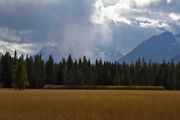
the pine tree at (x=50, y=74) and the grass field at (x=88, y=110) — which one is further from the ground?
the pine tree at (x=50, y=74)

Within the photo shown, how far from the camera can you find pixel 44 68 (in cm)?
17675

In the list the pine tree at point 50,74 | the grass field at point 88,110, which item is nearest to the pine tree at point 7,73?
the pine tree at point 50,74

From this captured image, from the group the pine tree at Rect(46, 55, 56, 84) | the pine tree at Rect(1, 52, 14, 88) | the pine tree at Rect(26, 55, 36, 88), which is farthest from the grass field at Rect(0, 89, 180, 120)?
the pine tree at Rect(46, 55, 56, 84)

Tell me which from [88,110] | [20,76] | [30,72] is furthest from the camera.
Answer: [30,72]

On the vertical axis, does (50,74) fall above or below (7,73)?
above

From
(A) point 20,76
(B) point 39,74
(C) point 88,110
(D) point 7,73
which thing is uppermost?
(B) point 39,74

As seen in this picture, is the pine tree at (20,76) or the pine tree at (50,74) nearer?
the pine tree at (20,76)

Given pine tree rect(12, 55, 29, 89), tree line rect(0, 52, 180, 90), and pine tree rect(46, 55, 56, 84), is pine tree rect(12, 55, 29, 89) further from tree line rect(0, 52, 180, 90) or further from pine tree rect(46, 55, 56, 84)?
pine tree rect(46, 55, 56, 84)

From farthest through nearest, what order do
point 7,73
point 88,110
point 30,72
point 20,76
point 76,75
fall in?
point 76,75, point 30,72, point 7,73, point 20,76, point 88,110

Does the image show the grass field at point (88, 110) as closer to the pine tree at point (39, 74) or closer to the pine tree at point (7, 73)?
the pine tree at point (7, 73)

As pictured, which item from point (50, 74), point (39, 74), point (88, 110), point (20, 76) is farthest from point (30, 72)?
point (88, 110)

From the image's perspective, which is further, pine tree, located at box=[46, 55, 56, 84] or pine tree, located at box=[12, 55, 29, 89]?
pine tree, located at box=[46, 55, 56, 84]

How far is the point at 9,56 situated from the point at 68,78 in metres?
29.2

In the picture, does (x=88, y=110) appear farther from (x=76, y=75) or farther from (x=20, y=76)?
(x=76, y=75)
